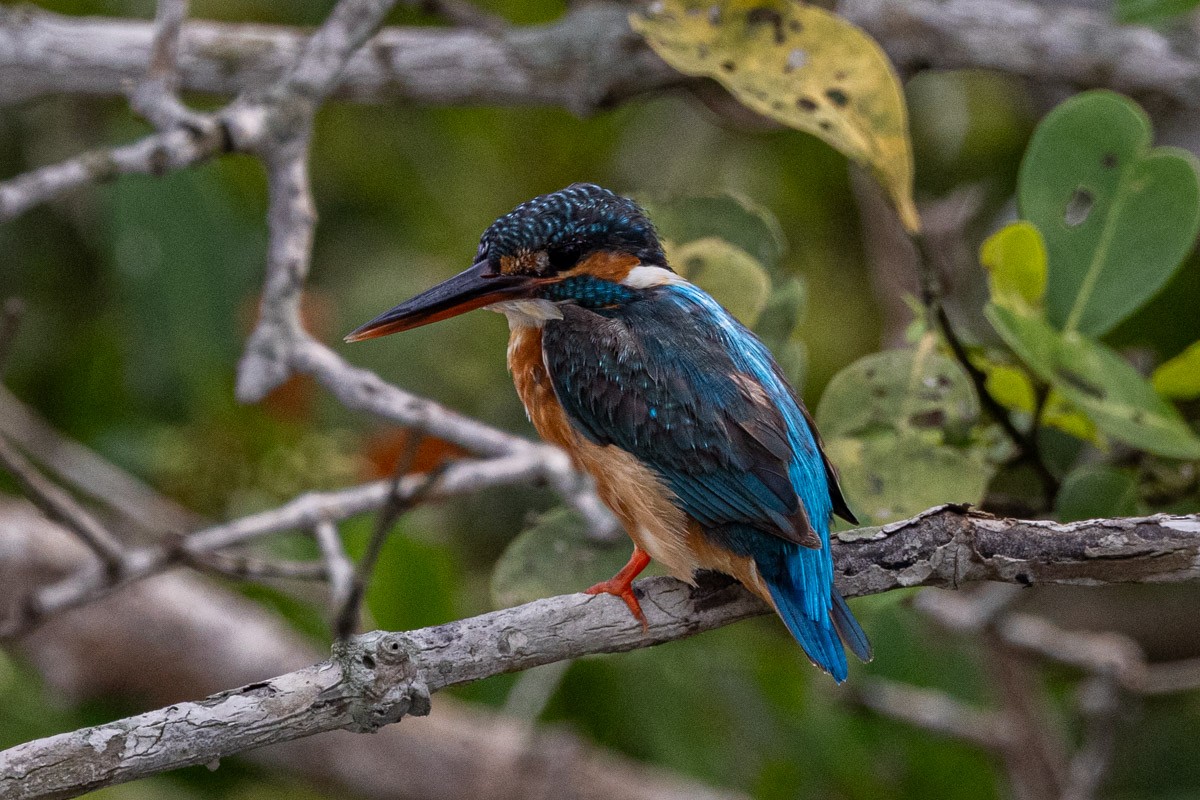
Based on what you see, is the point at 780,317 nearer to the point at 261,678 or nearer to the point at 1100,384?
the point at 1100,384

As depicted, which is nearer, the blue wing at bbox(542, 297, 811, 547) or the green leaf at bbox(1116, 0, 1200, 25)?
the blue wing at bbox(542, 297, 811, 547)

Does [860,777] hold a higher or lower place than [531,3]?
lower

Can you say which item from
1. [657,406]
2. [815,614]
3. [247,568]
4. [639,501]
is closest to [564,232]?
[657,406]

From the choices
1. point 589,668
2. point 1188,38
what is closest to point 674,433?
point 589,668

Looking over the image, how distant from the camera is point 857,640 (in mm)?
1709

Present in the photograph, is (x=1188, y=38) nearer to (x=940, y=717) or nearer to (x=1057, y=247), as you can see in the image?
(x=1057, y=247)

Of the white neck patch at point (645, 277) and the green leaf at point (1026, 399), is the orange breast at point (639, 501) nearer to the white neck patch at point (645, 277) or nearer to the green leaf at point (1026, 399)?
the white neck patch at point (645, 277)

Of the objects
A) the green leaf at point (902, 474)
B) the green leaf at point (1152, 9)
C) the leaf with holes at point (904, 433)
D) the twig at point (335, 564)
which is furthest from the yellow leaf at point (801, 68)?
the twig at point (335, 564)

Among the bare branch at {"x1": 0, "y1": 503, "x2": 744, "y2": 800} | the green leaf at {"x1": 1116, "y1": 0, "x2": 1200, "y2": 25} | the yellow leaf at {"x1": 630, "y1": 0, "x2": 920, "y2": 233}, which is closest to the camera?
the yellow leaf at {"x1": 630, "y1": 0, "x2": 920, "y2": 233}

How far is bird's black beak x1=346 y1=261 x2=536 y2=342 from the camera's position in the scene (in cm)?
182

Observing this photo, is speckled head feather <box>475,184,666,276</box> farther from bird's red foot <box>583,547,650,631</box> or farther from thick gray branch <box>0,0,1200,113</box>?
thick gray branch <box>0,0,1200,113</box>

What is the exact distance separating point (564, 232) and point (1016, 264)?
0.65 metres

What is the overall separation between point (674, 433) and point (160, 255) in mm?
1884

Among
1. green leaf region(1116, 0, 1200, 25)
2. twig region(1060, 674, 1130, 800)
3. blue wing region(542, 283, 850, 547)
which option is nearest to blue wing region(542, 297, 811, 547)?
blue wing region(542, 283, 850, 547)
